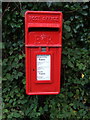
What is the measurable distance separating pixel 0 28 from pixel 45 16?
81 cm

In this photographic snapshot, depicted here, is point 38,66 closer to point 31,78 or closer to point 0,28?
point 31,78

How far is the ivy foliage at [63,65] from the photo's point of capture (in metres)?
2.57

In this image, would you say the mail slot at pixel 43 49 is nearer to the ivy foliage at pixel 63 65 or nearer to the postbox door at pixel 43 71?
the postbox door at pixel 43 71

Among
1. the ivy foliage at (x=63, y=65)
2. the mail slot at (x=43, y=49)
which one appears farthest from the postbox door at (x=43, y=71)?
the ivy foliage at (x=63, y=65)

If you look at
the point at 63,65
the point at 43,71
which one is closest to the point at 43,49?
the point at 43,71

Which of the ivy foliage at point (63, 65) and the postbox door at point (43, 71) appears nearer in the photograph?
the postbox door at point (43, 71)

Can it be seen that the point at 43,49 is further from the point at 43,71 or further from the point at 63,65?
the point at 63,65

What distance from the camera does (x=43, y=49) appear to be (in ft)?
7.02

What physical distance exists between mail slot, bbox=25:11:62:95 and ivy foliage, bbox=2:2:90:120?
40cm

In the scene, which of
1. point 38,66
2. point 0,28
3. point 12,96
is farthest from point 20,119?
point 0,28

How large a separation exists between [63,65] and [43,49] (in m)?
0.79

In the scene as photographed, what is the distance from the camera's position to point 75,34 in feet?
8.99

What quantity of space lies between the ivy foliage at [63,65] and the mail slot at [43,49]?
0.40 meters

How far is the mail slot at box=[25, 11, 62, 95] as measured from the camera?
6.86 ft
